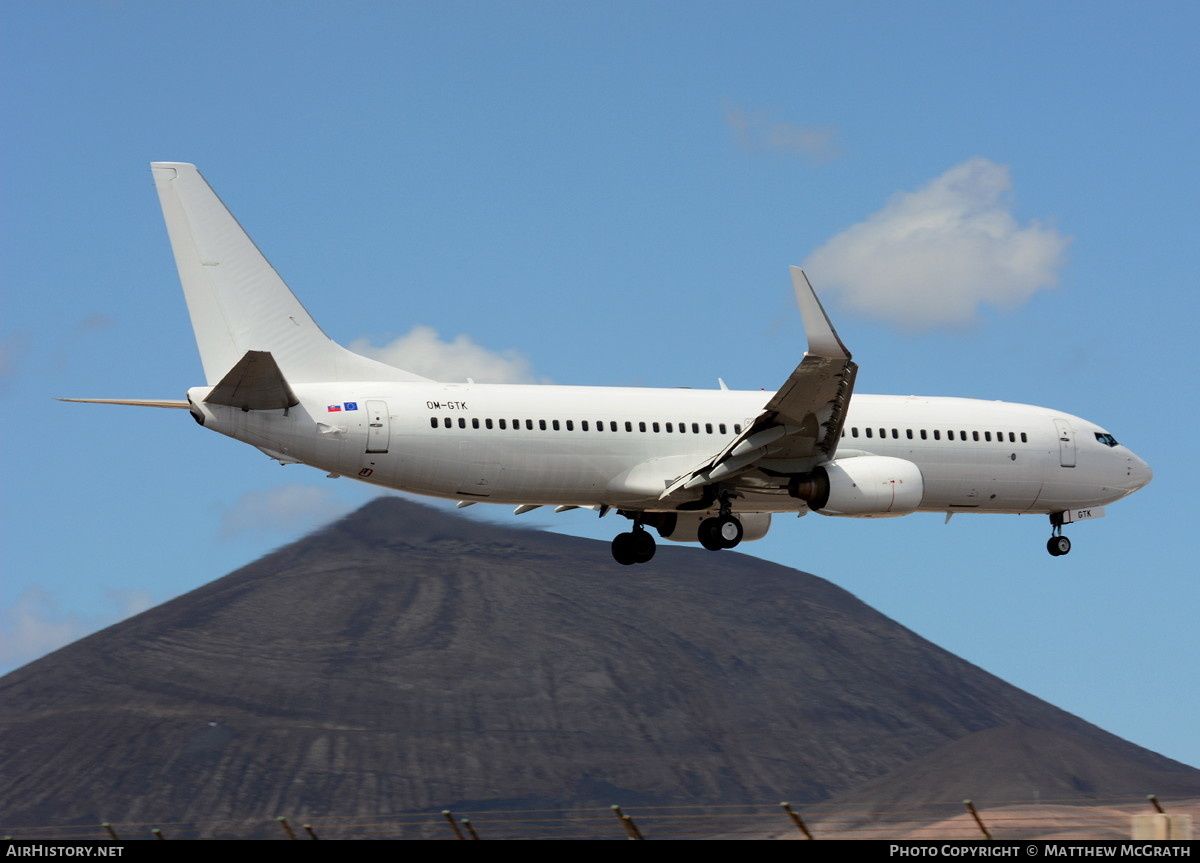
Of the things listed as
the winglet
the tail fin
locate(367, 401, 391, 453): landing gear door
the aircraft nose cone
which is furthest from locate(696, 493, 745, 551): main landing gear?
the aircraft nose cone

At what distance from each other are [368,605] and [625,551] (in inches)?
6351

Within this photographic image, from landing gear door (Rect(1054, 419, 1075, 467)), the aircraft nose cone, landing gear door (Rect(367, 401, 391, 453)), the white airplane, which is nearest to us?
the white airplane

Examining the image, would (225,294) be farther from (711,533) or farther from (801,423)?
(801,423)

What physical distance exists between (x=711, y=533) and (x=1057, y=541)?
36.4 feet

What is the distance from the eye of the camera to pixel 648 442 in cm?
3794

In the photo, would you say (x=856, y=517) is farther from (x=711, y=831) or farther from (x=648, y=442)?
(x=711, y=831)

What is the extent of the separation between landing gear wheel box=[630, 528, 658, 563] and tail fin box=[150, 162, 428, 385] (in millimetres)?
9306

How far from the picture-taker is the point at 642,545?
41.7 metres

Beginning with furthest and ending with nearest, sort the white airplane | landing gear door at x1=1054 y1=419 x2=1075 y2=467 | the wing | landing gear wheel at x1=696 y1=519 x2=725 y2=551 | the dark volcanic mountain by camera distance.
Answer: the dark volcanic mountain < landing gear door at x1=1054 y1=419 x2=1075 y2=467 < landing gear wheel at x1=696 y1=519 x2=725 y2=551 < the wing < the white airplane

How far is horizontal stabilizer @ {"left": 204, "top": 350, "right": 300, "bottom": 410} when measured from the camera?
1266 inches

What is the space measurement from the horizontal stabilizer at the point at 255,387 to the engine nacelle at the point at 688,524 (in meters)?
11.8

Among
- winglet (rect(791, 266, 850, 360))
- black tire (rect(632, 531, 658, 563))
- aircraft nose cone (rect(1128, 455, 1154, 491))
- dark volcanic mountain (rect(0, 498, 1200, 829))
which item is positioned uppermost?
dark volcanic mountain (rect(0, 498, 1200, 829))

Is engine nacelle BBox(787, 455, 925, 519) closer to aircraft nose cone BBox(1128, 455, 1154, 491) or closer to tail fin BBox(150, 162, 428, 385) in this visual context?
aircraft nose cone BBox(1128, 455, 1154, 491)
